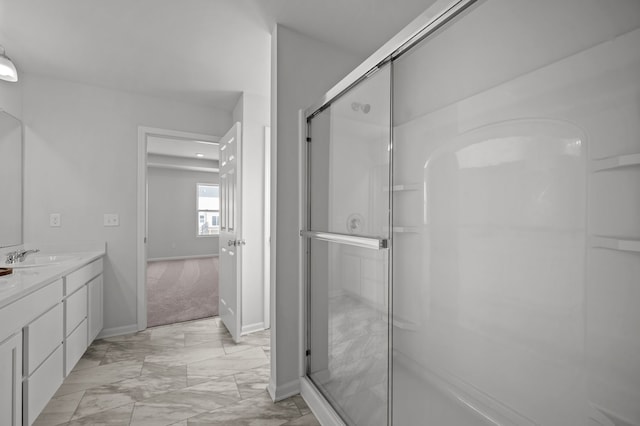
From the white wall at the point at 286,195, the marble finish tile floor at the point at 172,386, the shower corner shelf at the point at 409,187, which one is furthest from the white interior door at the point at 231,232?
the shower corner shelf at the point at 409,187

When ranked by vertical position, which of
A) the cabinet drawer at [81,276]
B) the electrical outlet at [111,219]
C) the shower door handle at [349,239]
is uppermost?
the electrical outlet at [111,219]

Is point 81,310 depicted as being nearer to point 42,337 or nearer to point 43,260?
point 43,260

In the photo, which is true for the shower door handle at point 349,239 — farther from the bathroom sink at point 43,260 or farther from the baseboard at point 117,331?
the baseboard at point 117,331

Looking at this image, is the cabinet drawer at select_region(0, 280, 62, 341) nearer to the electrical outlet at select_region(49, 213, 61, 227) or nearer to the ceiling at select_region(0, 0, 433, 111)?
the electrical outlet at select_region(49, 213, 61, 227)

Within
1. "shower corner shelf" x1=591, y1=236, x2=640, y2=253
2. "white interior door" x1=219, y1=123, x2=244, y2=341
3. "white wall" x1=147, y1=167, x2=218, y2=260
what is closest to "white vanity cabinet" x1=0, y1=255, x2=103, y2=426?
"white interior door" x1=219, y1=123, x2=244, y2=341

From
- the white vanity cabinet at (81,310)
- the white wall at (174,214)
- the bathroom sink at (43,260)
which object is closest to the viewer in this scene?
the white vanity cabinet at (81,310)

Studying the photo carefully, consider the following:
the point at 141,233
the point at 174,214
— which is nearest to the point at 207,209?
the point at 174,214

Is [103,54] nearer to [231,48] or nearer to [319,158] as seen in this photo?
[231,48]

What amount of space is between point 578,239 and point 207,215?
8314mm

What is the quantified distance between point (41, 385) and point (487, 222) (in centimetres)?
253

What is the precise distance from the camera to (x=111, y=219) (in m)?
3.04

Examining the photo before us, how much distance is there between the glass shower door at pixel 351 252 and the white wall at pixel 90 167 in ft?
7.12

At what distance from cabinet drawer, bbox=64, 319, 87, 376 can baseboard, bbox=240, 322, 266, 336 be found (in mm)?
1275

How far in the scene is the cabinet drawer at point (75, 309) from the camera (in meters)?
2.07
